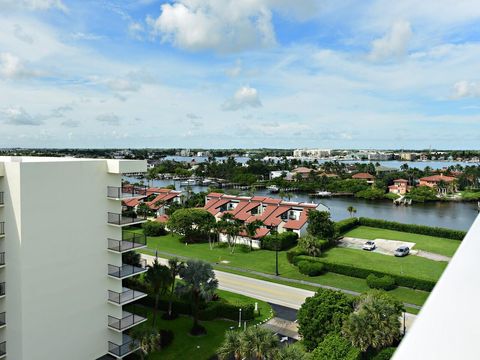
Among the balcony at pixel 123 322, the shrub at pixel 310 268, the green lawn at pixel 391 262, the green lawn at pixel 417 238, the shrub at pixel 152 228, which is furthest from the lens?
the shrub at pixel 152 228

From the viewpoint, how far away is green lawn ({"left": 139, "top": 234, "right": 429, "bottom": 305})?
113 feet

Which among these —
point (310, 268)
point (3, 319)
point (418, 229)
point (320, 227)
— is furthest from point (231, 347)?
point (418, 229)

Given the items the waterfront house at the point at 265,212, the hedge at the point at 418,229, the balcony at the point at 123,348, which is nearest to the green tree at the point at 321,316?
the balcony at the point at 123,348

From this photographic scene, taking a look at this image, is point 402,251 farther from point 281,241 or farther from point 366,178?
point 366,178

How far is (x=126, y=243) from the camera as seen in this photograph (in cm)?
2333

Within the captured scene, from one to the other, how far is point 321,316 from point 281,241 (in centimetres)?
2328

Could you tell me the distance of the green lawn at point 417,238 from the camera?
1897 inches

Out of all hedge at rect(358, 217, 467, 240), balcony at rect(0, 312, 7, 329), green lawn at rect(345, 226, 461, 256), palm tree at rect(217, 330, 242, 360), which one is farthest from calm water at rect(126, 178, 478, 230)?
balcony at rect(0, 312, 7, 329)

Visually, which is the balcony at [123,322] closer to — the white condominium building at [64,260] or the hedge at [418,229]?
the white condominium building at [64,260]

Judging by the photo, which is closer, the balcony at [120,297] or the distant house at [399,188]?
the balcony at [120,297]

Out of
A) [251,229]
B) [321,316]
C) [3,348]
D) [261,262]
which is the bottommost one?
[261,262]

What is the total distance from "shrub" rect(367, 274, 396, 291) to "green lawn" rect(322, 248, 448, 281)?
1.87 meters

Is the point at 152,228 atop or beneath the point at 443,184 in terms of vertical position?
beneath

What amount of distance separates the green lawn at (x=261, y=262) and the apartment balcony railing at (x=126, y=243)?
1710cm
